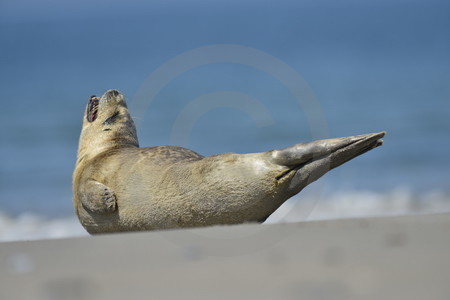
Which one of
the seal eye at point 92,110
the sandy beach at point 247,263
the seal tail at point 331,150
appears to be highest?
the seal eye at point 92,110

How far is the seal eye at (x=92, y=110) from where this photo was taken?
7.01 metres

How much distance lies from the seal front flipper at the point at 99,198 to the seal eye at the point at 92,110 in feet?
3.57

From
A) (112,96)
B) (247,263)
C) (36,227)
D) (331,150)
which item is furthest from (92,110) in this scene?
→ (36,227)

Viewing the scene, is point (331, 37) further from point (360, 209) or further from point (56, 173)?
point (360, 209)

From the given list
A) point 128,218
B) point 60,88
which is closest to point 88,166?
point 128,218

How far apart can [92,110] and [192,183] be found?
1669 mm

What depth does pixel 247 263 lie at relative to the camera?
4.44 m

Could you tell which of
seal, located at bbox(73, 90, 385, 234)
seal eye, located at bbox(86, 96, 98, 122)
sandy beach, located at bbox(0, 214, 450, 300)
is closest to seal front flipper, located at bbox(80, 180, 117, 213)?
seal, located at bbox(73, 90, 385, 234)

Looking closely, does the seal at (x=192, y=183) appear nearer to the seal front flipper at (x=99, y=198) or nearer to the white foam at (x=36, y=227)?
the seal front flipper at (x=99, y=198)

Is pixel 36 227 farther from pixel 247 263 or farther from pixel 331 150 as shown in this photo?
pixel 247 263

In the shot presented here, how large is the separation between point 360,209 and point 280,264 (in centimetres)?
747

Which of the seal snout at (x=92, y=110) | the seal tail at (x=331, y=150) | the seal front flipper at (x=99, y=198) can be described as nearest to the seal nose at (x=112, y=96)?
the seal snout at (x=92, y=110)

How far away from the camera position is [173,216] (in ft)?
18.9

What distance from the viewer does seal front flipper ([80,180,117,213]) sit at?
592 cm
